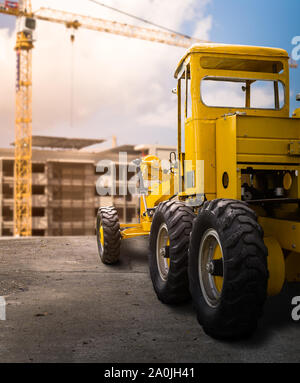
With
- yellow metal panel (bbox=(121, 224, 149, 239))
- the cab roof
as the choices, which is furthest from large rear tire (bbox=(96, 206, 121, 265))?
the cab roof

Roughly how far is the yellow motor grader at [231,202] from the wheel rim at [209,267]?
0.01m

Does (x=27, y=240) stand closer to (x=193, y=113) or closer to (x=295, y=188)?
(x=193, y=113)

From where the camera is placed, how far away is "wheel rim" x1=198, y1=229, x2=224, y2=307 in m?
4.70

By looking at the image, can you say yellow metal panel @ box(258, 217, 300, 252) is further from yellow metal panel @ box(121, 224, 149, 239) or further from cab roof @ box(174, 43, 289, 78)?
yellow metal panel @ box(121, 224, 149, 239)

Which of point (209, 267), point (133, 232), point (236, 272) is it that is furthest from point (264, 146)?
point (133, 232)

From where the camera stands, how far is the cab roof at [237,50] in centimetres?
596

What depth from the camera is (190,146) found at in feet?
20.1

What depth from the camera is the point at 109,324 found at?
4.89 metres

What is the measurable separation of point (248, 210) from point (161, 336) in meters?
1.58

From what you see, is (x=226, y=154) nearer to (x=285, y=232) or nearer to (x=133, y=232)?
(x=285, y=232)

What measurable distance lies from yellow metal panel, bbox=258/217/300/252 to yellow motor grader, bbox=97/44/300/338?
0.04 feet

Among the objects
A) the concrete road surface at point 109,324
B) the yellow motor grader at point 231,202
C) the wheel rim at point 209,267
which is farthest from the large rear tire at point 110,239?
the wheel rim at point 209,267

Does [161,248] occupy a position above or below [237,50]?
below

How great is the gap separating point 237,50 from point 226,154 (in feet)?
5.50
